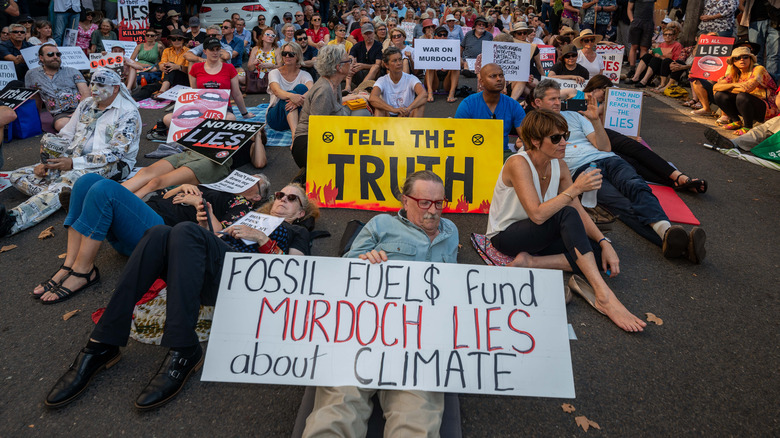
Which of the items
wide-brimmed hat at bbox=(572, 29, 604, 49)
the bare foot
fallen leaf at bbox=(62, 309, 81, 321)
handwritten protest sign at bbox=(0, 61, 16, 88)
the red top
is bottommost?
fallen leaf at bbox=(62, 309, 81, 321)

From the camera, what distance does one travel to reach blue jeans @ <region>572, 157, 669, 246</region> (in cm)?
468

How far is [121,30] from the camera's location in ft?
40.3

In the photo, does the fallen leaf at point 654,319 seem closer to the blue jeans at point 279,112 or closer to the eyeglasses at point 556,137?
the eyeglasses at point 556,137

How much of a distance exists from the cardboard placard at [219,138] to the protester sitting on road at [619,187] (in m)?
3.43

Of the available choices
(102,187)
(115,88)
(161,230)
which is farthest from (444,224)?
(115,88)

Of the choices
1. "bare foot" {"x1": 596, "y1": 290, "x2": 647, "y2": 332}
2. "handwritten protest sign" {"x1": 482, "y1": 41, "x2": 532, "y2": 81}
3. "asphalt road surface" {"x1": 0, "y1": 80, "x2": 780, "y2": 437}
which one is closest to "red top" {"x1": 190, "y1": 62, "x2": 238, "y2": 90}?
"asphalt road surface" {"x1": 0, "y1": 80, "x2": 780, "y2": 437}

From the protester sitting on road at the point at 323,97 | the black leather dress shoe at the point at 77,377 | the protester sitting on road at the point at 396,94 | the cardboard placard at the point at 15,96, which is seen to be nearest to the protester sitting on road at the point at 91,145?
the protester sitting on road at the point at 323,97

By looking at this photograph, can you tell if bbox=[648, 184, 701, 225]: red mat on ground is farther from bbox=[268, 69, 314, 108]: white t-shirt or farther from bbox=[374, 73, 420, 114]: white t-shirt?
bbox=[268, 69, 314, 108]: white t-shirt

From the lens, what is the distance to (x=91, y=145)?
526 centimetres

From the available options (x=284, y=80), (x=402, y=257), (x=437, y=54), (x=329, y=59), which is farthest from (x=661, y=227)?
(x=437, y=54)

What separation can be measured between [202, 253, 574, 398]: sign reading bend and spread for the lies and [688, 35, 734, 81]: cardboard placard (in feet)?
30.4

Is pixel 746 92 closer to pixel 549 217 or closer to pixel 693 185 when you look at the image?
pixel 693 185

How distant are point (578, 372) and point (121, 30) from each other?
13431 millimetres

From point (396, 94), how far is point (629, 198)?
145 inches
